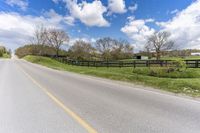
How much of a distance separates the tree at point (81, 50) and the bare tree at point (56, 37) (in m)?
5.89

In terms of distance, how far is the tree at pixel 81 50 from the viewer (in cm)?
8038

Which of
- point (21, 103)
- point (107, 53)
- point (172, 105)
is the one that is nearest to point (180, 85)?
point (172, 105)

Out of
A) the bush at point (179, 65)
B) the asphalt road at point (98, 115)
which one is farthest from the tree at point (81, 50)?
the asphalt road at point (98, 115)

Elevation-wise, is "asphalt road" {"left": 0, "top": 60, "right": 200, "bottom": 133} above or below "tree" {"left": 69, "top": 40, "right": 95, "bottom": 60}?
below

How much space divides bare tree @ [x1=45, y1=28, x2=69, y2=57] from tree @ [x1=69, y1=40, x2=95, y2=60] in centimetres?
589

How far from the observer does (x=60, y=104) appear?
292 inches

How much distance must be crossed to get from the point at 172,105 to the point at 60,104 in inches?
151

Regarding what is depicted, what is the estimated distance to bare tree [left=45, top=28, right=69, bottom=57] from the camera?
76625mm

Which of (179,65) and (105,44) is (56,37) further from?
(179,65)

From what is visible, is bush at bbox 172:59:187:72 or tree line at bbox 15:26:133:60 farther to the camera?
tree line at bbox 15:26:133:60

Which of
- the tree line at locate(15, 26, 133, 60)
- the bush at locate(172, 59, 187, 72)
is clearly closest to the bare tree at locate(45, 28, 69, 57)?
the tree line at locate(15, 26, 133, 60)

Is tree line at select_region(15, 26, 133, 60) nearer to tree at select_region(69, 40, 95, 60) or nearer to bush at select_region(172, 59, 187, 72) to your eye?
tree at select_region(69, 40, 95, 60)

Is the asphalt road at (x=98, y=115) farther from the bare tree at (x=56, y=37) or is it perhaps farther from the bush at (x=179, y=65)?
the bare tree at (x=56, y=37)

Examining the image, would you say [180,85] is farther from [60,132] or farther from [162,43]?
[162,43]
